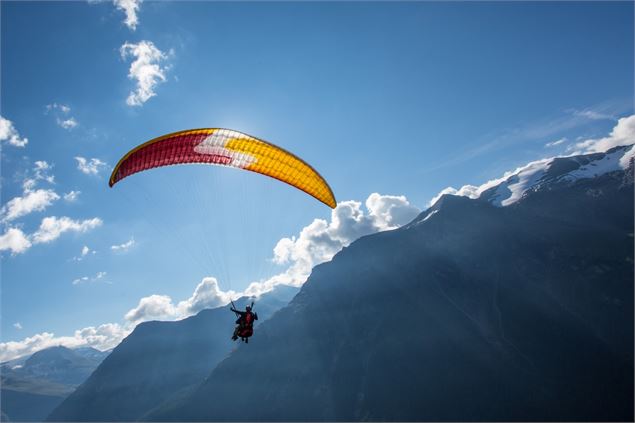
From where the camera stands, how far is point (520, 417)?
150 meters

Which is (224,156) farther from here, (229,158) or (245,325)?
(245,325)

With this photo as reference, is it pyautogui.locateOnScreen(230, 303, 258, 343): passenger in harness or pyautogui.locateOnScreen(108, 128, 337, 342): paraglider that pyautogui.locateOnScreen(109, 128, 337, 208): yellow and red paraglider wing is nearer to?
pyautogui.locateOnScreen(108, 128, 337, 342): paraglider

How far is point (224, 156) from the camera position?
979 inches

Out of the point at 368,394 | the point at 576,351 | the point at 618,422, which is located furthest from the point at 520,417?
the point at 368,394

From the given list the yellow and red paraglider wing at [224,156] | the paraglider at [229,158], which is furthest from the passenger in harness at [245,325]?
the yellow and red paraglider wing at [224,156]

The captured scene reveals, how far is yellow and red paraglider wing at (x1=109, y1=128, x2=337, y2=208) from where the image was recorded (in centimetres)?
2255

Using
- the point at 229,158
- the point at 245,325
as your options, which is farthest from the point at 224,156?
the point at 245,325

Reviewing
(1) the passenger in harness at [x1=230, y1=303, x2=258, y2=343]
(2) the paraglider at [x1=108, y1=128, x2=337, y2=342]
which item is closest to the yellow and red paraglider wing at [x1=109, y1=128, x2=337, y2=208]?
(2) the paraglider at [x1=108, y1=128, x2=337, y2=342]

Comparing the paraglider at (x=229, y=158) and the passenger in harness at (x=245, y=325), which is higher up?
the paraglider at (x=229, y=158)

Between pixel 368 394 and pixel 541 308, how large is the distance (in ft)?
313

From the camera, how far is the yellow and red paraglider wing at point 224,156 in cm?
2255

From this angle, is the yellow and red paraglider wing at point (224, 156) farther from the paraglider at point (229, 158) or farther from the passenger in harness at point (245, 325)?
the passenger in harness at point (245, 325)

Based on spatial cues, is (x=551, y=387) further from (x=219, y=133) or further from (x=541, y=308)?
(x=219, y=133)

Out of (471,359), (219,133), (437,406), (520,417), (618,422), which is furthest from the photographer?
(471,359)
